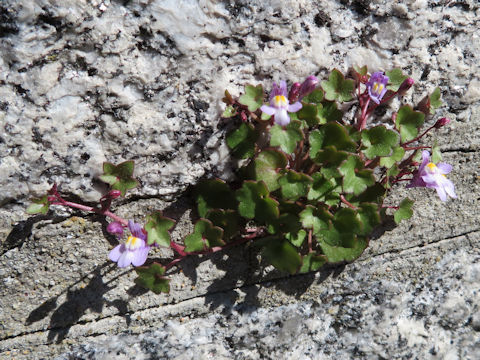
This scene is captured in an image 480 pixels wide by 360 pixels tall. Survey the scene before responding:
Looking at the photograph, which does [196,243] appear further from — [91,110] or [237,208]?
[91,110]

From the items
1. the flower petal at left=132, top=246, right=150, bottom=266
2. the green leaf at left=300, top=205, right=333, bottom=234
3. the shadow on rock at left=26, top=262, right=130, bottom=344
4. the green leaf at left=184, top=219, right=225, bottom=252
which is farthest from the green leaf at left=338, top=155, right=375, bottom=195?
the shadow on rock at left=26, top=262, right=130, bottom=344

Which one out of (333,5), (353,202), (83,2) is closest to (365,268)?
(353,202)

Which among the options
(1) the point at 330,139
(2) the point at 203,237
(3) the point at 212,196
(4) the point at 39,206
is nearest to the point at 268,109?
(1) the point at 330,139

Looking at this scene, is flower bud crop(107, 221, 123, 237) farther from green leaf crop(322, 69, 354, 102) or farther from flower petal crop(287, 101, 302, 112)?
green leaf crop(322, 69, 354, 102)

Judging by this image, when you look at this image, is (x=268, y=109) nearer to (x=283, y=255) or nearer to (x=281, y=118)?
(x=281, y=118)

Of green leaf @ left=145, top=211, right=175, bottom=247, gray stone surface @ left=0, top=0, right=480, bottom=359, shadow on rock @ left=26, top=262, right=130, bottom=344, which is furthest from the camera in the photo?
shadow on rock @ left=26, top=262, right=130, bottom=344
